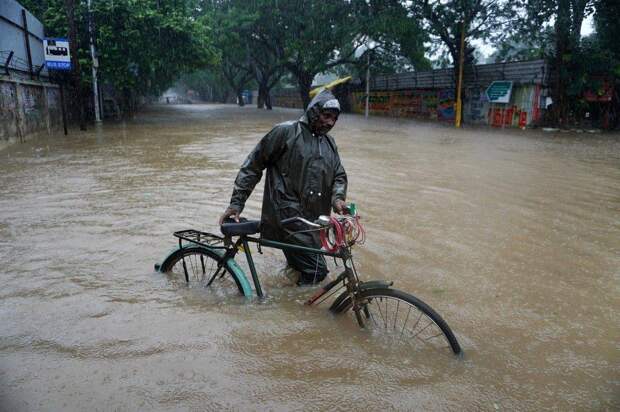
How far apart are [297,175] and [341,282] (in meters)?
0.85

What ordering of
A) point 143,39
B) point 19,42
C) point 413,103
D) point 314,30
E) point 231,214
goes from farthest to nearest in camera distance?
1. point 413,103
2. point 314,30
3. point 143,39
4. point 19,42
5. point 231,214

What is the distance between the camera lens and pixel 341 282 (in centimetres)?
359

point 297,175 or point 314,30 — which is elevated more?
point 314,30

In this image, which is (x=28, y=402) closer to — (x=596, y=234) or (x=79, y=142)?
(x=596, y=234)

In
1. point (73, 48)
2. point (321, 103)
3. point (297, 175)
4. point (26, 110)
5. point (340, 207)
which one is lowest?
point (340, 207)

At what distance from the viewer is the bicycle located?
3068 millimetres

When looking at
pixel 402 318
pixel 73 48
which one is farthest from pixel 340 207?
pixel 73 48

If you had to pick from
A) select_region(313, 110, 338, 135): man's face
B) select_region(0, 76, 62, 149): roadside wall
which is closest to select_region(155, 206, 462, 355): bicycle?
select_region(313, 110, 338, 135): man's face

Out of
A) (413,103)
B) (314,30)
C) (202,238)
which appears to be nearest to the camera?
(202,238)

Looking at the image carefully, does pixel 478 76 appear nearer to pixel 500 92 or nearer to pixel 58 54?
pixel 500 92

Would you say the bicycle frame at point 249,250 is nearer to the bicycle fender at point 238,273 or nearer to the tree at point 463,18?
the bicycle fender at point 238,273

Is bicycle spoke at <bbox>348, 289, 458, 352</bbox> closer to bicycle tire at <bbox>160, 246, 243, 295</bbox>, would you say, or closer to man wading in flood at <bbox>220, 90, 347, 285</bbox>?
man wading in flood at <bbox>220, 90, 347, 285</bbox>

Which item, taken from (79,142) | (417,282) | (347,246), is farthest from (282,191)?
(79,142)

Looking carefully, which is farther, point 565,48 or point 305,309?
point 565,48
